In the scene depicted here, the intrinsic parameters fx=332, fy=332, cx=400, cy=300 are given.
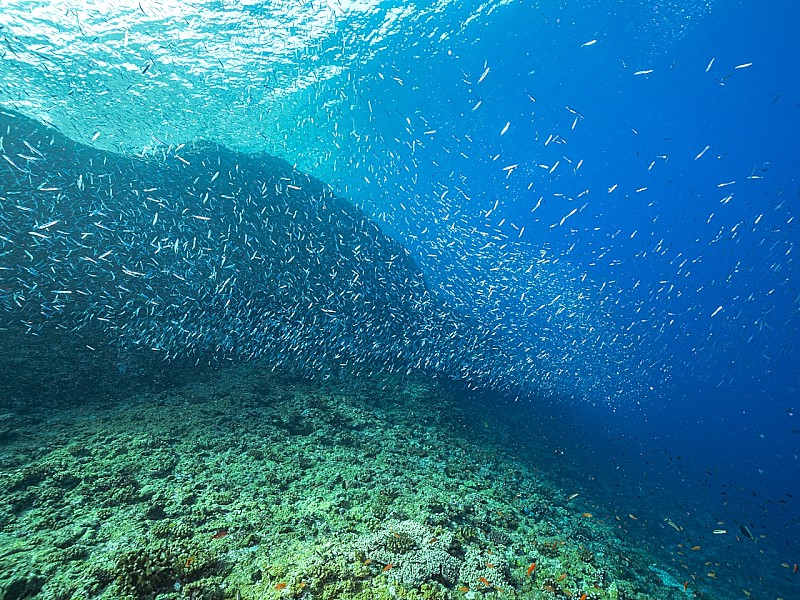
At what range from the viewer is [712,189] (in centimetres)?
6494

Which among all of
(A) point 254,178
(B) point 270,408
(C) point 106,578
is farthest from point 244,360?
(A) point 254,178

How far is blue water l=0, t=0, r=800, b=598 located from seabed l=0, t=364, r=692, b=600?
234 inches

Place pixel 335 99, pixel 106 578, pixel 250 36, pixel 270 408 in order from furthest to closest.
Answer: pixel 335 99, pixel 250 36, pixel 270 408, pixel 106 578

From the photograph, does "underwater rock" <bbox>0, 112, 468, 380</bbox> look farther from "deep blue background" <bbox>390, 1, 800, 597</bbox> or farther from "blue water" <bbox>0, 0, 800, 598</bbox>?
"deep blue background" <bbox>390, 1, 800, 597</bbox>

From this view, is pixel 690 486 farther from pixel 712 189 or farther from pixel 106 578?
pixel 712 189

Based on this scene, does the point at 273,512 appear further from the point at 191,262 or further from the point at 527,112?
the point at 527,112

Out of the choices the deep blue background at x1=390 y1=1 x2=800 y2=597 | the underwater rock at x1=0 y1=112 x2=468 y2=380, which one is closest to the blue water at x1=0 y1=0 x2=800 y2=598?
the deep blue background at x1=390 y1=1 x2=800 y2=597

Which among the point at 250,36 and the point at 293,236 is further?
the point at 250,36

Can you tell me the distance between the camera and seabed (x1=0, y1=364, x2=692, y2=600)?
10.4 feet

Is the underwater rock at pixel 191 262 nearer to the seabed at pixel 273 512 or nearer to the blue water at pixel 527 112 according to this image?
the blue water at pixel 527 112

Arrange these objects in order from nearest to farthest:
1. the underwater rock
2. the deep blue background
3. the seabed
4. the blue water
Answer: the seabed
the underwater rock
the deep blue background
the blue water

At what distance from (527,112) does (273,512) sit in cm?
4576

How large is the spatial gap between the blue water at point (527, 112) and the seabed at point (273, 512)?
19.5 feet

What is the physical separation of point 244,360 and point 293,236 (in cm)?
681
